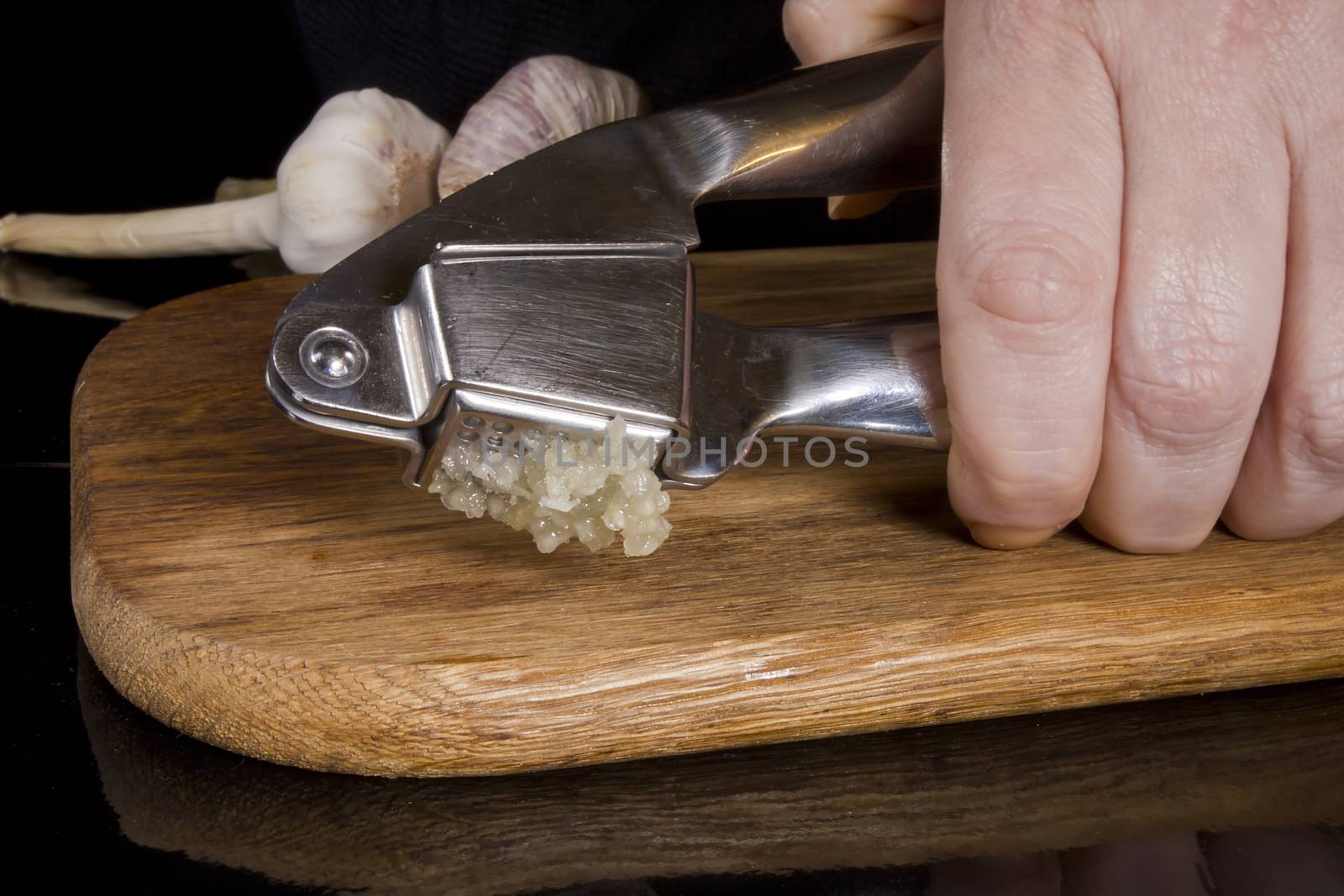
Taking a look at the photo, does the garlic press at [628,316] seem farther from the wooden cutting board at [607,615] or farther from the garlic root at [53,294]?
the garlic root at [53,294]

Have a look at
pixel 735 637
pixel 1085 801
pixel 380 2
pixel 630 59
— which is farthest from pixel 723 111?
pixel 380 2

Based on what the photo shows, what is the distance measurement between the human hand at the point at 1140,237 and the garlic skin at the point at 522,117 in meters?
0.81

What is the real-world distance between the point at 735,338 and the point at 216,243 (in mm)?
1131

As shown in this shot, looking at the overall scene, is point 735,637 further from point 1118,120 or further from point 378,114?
point 378,114

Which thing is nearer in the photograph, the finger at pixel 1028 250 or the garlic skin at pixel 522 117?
the finger at pixel 1028 250

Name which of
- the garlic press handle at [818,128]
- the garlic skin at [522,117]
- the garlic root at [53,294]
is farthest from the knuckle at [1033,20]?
the garlic root at [53,294]

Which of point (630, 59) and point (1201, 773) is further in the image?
point (630, 59)

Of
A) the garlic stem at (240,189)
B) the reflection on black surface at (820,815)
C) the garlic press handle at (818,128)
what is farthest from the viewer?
the garlic stem at (240,189)

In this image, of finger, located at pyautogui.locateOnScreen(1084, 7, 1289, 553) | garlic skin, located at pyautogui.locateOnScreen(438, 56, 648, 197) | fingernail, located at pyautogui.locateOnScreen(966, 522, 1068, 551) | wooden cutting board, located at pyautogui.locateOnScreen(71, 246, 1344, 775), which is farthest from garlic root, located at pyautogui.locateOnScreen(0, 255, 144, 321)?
finger, located at pyautogui.locateOnScreen(1084, 7, 1289, 553)

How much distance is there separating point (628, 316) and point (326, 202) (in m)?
0.85

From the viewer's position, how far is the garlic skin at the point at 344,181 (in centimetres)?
165

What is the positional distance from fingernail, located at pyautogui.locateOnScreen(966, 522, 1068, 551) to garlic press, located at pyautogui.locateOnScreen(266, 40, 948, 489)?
0.08 metres

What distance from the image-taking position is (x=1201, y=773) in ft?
2.93

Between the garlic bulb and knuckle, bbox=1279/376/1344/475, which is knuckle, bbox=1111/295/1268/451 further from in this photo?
the garlic bulb
